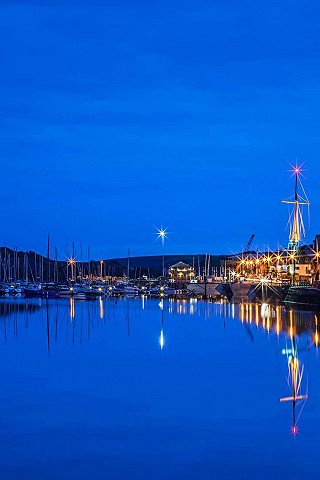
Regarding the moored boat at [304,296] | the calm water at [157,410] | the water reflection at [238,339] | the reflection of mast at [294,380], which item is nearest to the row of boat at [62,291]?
the moored boat at [304,296]

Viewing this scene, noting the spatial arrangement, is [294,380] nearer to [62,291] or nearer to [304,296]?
[304,296]

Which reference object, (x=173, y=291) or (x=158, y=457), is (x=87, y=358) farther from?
(x=173, y=291)

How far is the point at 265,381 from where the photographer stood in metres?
26.9

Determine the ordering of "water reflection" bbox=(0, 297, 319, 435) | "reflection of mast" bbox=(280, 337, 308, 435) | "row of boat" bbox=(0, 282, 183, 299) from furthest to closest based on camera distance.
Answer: "row of boat" bbox=(0, 282, 183, 299)
"water reflection" bbox=(0, 297, 319, 435)
"reflection of mast" bbox=(280, 337, 308, 435)

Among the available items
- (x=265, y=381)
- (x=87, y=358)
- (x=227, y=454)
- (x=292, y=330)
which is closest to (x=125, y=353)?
(x=87, y=358)

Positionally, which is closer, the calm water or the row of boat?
the calm water

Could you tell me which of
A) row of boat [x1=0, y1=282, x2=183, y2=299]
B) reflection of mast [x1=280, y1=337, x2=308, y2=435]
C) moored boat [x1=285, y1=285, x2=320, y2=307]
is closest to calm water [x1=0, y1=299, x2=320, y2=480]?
reflection of mast [x1=280, y1=337, x2=308, y2=435]

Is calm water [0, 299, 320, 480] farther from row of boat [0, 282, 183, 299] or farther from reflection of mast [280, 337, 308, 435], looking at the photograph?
row of boat [0, 282, 183, 299]

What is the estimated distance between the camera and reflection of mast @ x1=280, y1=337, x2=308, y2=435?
20.6 m

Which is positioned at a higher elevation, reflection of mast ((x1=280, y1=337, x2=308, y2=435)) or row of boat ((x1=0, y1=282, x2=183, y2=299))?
row of boat ((x1=0, y1=282, x2=183, y2=299))

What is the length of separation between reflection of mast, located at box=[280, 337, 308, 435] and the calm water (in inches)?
4.1

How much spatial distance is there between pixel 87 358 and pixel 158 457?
18913 millimetres

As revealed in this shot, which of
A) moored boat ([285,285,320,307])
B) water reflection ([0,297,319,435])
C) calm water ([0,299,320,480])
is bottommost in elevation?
calm water ([0,299,320,480])

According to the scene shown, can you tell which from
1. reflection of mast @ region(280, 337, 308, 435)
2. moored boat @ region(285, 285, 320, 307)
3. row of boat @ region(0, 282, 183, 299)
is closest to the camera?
reflection of mast @ region(280, 337, 308, 435)
